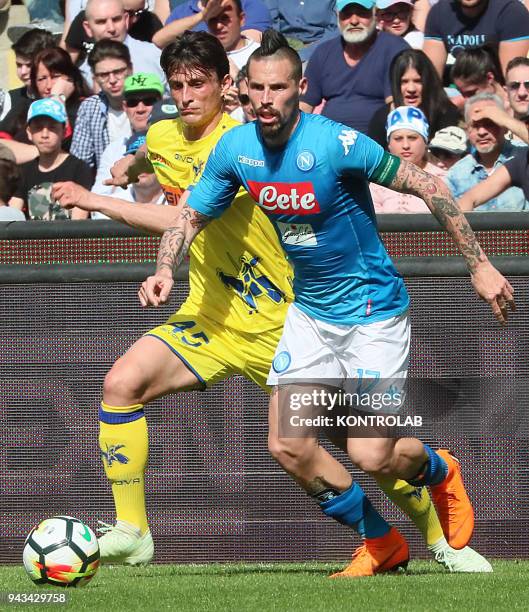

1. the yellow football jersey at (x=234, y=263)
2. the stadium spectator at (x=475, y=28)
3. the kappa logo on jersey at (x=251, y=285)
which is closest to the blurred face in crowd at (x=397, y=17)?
the stadium spectator at (x=475, y=28)

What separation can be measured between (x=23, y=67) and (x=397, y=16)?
11.8ft

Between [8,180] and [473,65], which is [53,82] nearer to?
[8,180]

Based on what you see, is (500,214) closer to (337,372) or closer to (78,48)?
(337,372)

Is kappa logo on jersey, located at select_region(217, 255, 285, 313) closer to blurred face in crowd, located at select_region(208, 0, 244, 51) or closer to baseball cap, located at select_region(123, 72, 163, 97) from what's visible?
baseball cap, located at select_region(123, 72, 163, 97)

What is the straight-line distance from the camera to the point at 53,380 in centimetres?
745

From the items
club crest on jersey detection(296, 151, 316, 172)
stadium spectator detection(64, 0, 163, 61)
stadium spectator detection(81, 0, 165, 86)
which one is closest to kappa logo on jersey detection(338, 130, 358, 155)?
club crest on jersey detection(296, 151, 316, 172)

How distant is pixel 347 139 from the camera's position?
5.84m

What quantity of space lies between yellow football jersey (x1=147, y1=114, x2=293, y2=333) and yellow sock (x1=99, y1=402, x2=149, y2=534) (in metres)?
0.69

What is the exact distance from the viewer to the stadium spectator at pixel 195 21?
11.0 m

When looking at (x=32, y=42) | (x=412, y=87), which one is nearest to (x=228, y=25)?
(x=412, y=87)

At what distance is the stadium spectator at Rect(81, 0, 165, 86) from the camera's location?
11156 mm

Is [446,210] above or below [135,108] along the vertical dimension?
above

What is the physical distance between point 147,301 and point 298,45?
6.17 metres

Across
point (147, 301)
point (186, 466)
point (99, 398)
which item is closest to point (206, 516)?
point (186, 466)
